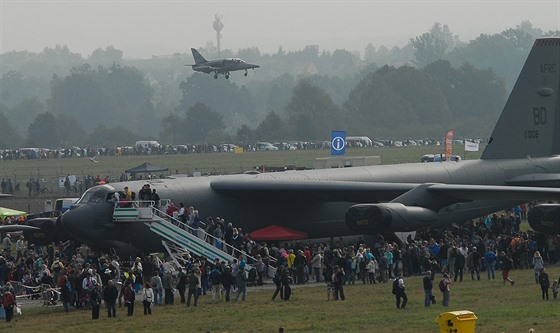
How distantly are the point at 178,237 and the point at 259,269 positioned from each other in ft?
9.04

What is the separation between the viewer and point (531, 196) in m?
34.0

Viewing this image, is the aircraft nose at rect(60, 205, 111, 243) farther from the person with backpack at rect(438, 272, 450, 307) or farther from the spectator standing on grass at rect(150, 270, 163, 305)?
the person with backpack at rect(438, 272, 450, 307)

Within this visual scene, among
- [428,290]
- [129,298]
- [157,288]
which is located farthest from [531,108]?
[129,298]

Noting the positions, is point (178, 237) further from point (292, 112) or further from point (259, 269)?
point (292, 112)

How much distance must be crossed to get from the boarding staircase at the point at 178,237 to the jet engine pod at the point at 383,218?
293cm

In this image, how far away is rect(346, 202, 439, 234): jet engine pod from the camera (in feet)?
108

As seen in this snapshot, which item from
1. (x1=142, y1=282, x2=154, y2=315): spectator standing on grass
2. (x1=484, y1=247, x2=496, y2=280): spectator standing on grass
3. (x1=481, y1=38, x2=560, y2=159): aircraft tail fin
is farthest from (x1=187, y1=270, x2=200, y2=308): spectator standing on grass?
(x1=481, y1=38, x2=560, y2=159): aircraft tail fin

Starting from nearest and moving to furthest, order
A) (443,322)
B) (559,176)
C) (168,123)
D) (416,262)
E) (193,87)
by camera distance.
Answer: (443,322)
(416,262)
(559,176)
(168,123)
(193,87)

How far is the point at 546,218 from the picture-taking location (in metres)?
34.4

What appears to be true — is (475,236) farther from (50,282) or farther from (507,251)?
(50,282)

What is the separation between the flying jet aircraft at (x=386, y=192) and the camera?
3312 centimetres

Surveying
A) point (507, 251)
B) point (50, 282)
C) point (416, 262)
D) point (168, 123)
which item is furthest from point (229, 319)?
point (168, 123)

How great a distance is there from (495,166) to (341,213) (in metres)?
8.22

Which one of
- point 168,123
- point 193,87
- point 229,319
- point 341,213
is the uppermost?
point 193,87
